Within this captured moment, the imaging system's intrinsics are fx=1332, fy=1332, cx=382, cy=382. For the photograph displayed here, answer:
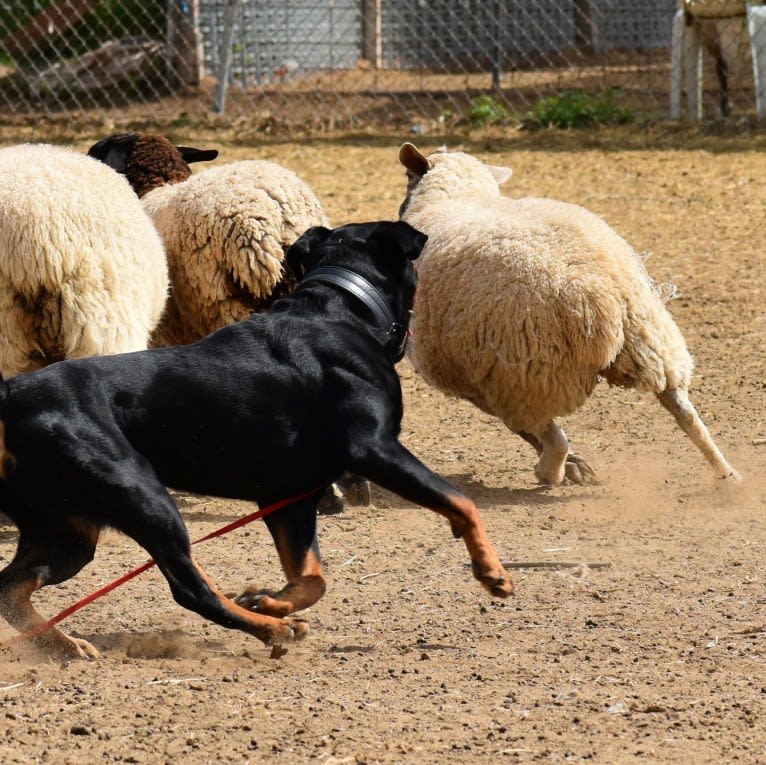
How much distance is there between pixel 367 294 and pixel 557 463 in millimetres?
1982

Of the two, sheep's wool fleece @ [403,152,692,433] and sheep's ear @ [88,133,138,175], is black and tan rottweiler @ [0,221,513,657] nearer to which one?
sheep's wool fleece @ [403,152,692,433]

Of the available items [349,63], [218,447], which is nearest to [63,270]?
[218,447]

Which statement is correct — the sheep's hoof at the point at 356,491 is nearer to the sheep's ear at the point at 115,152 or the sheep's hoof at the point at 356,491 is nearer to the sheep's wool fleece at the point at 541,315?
the sheep's wool fleece at the point at 541,315

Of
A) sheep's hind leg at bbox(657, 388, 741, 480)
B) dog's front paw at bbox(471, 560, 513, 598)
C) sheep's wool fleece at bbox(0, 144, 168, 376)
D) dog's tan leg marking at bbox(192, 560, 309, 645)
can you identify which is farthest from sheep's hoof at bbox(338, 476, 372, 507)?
dog's front paw at bbox(471, 560, 513, 598)

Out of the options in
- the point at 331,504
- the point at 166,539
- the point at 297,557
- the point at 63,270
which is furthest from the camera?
the point at 331,504

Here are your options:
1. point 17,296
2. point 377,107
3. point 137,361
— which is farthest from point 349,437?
point 377,107

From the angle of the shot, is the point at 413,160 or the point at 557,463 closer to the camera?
the point at 557,463

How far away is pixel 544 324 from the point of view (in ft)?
18.5

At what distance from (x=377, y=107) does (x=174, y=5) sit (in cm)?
256

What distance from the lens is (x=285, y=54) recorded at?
1616 centimetres

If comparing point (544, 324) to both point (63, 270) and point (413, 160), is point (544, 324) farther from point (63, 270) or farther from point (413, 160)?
point (63, 270)

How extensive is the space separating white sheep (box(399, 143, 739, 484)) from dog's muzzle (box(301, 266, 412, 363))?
1.37 m

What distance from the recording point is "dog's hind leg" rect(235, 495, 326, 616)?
4.21m

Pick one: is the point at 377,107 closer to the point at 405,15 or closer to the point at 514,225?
the point at 405,15
